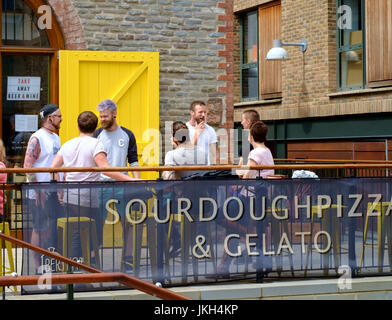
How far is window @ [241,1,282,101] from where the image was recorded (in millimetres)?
21812

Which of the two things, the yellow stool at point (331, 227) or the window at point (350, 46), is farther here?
the window at point (350, 46)

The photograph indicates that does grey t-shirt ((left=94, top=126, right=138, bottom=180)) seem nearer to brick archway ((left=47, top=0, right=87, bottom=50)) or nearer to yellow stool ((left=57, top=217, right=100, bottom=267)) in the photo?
yellow stool ((left=57, top=217, right=100, bottom=267))

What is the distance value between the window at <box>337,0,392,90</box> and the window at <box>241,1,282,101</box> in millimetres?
2678

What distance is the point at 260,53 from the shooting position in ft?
73.4

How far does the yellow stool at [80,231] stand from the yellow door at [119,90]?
12.2 ft

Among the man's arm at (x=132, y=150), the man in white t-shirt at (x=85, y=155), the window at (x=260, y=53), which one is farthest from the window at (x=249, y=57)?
the man in white t-shirt at (x=85, y=155)

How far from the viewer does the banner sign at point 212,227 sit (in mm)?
8047

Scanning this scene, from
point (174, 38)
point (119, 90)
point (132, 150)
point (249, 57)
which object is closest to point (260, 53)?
point (249, 57)

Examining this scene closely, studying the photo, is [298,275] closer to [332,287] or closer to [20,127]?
[332,287]

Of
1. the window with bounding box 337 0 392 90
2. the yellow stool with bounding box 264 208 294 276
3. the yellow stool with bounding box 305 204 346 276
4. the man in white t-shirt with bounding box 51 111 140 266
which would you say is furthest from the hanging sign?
the window with bounding box 337 0 392 90

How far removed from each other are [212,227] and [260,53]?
47.5 ft

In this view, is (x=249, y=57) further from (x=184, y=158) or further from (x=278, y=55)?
(x=184, y=158)

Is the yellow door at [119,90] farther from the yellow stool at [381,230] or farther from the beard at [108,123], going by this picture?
the yellow stool at [381,230]

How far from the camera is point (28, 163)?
351 inches
